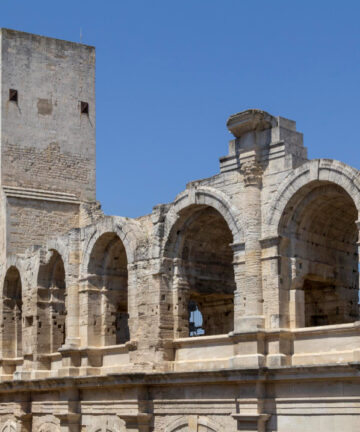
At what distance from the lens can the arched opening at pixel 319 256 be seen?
18.6m

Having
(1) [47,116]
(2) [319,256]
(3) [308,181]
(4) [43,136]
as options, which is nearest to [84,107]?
(1) [47,116]

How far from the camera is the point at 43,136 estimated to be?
30.2m

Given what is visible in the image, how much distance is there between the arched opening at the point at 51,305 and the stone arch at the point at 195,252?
5.00 m

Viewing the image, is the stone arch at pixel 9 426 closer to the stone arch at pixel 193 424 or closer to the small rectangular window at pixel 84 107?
the stone arch at pixel 193 424

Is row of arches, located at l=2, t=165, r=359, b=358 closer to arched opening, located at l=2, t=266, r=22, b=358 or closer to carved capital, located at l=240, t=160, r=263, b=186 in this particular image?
arched opening, located at l=2, t=266, r=22, b=358

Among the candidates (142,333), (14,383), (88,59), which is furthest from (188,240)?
(88,59)

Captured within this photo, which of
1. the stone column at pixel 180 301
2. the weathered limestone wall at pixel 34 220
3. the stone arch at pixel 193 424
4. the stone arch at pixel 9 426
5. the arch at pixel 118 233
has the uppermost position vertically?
the weathered limestone wall at pixel 34 220

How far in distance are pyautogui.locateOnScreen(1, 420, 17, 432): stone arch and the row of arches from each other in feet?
7.20

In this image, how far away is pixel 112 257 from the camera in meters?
24.1

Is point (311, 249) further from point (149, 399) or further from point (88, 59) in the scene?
point (88, 59)

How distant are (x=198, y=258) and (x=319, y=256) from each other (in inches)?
140

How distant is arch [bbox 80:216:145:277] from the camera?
2231 centimetres

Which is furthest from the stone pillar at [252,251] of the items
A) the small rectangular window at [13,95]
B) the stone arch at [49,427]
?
the small rectangular window at [13,95]

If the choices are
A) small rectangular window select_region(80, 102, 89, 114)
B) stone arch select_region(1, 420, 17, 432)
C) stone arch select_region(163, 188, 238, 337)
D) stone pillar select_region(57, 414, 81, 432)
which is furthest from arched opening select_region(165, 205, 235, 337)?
small rectangular window select_region(80, 102, 89, 114)
